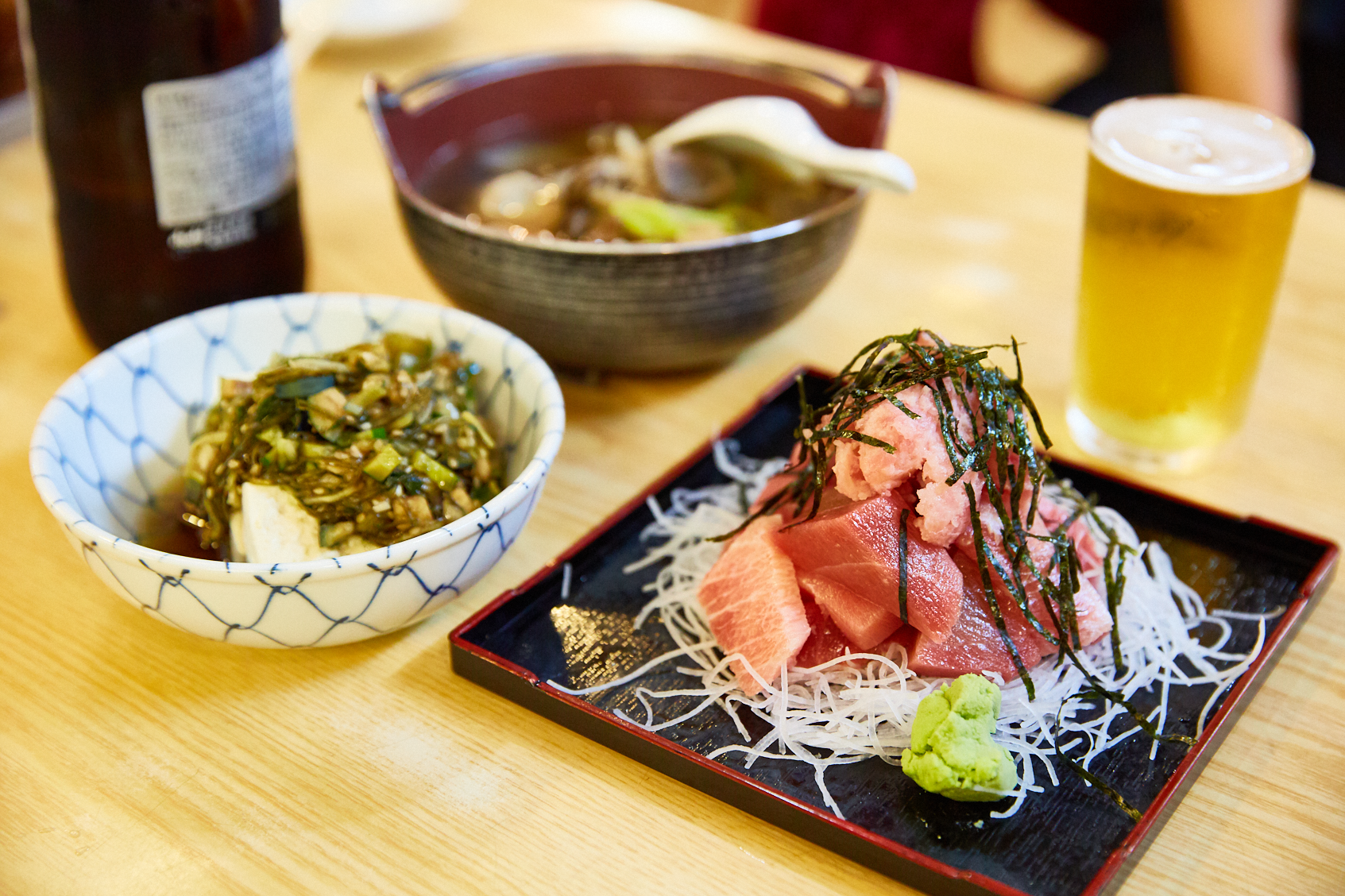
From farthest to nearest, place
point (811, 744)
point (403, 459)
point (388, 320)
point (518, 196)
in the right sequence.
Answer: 1. point (518, 196)
2. point (388, 320)
3. point (403, 459)
4. point (811, 744)

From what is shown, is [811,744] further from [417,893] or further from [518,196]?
[518,196]

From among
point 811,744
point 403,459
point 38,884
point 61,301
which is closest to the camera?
point 38,884

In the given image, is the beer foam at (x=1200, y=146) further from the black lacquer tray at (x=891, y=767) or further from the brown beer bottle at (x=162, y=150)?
the brown beer bottle at (x=162, y=150)

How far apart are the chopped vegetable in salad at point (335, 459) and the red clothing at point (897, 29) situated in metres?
2.25

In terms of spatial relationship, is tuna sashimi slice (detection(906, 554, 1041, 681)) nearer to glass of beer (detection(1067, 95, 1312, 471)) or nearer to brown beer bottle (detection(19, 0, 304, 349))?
glass of beer (detection(1067, 95, 1312, 471))

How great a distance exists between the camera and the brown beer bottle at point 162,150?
1243 millimetres

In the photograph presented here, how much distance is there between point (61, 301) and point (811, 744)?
129 centimetres

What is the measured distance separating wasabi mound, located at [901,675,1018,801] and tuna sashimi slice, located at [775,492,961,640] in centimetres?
7

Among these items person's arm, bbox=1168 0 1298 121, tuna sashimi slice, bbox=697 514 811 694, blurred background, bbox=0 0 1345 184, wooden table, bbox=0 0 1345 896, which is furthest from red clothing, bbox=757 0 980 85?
tuna sashimi slice, bbox=697 514 811 694

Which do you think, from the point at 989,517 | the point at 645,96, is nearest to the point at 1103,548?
the point at 989,517

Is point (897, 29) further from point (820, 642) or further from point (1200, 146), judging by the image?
point (820, 642)

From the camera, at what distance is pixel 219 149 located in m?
1.33

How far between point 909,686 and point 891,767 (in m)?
0.09

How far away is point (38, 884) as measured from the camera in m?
0.86
